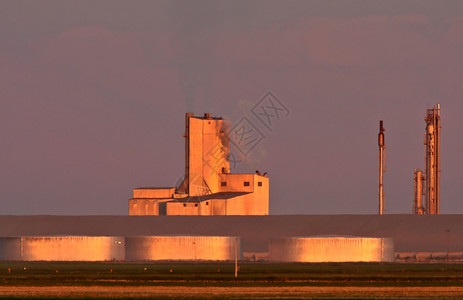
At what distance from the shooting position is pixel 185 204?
116812 mm

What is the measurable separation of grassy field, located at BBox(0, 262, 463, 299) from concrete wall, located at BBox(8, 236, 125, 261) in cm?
1188

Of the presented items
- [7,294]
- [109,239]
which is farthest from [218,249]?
[7,294]

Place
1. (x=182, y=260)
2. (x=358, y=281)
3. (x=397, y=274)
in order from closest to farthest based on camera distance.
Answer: (x=358, y=281) < (x=397, y=274) < (x=182, y=260)

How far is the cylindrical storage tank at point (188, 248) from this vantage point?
102 m

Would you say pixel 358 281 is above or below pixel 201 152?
below

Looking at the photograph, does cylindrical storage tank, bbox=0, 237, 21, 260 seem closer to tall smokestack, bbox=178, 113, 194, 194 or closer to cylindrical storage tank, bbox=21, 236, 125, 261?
cylindrical storage tank, bbox=21, 236, 125, 261

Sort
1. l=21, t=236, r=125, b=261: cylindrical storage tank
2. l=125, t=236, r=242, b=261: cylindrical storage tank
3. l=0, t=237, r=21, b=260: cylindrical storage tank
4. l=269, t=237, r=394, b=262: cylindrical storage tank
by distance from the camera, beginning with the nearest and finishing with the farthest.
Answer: l=269, t=237, r=394, b=262: cylindrical storage tank
l=125, t=236, r=242, b=261: cylindrical storage tank
l=21, t=236, r=125, b=261: cylindrical storage tank
l=0, t=237, r=21, b=260: cylindrical storage tank

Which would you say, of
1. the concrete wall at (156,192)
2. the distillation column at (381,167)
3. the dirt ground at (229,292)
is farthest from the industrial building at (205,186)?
the dirt ground at (229,292)

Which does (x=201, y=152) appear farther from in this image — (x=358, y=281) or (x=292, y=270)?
(x=358, y=281)

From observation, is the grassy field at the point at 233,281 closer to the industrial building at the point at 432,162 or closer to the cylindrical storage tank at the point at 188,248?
the cylindrical storage tank at the point at 188,248

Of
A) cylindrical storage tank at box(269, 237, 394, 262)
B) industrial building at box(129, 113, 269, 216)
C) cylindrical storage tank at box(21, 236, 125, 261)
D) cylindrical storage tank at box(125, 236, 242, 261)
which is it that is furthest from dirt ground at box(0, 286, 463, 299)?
industrial building at box(129, 113, 269, 216)

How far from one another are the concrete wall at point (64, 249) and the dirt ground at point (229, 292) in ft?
129

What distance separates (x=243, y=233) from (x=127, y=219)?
12263 millimetres

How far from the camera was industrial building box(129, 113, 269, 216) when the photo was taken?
116 m
